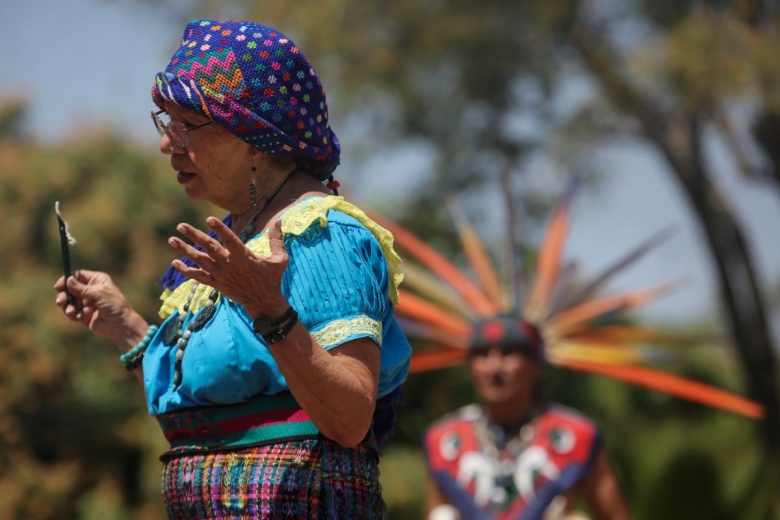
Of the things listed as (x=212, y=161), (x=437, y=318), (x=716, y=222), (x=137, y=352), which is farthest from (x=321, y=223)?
(x=716, y=222)

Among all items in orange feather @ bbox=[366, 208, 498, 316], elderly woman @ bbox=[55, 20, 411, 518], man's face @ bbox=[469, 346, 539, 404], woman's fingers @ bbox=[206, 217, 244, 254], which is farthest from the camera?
orange feather @ bbox=[366, 208, 498, 316]

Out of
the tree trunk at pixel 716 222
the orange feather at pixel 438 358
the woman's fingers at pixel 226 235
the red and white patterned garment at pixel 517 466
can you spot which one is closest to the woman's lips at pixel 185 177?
the woman's fingers at pixel 226 235

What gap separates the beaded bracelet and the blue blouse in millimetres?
277

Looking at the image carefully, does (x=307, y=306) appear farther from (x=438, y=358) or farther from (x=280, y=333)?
(x=438, y=358)

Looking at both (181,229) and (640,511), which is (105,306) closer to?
(181,229)

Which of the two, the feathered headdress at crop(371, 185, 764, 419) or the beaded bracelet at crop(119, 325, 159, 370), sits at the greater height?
the beaded bracelet at crop(119, 325, 159, 370)

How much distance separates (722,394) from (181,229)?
5.06 metres

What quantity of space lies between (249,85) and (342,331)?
0.50 m

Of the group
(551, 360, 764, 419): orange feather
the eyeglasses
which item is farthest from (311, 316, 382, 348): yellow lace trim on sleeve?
(551, 360, 764, 419): orange feather

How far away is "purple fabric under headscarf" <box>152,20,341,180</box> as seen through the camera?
2.23 meters

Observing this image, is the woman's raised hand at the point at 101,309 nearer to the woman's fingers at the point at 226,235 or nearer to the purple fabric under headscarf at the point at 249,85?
the purple fabric under headscarf at the point at 249,85

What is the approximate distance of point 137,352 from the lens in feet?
8.55

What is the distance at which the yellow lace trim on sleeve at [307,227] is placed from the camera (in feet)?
7.25

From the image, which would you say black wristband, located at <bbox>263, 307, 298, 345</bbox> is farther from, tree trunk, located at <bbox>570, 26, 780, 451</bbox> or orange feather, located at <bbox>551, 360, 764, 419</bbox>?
tree trunk, located at <bbox>570, 26, 780, 451</bbox>
